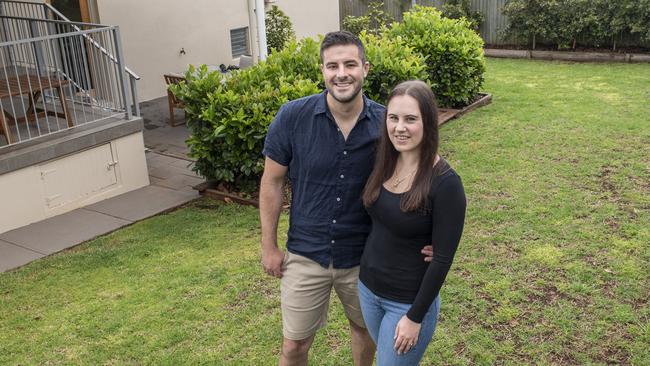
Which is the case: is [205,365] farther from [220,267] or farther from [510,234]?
[510,234]

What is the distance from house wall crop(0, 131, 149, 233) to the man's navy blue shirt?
3.78 metres

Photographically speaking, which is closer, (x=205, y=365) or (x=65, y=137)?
(x=205, y=365)

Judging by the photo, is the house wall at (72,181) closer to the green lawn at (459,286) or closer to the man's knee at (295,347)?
the green lawn at (459,286)

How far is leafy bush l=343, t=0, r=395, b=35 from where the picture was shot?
1561 cm

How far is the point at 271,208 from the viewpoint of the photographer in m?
2.99

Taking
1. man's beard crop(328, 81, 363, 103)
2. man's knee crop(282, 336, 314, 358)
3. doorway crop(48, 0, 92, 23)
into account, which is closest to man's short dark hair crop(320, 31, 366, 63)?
man's beard crop(328, 81, 363, 103)

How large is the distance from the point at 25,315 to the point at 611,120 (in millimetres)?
7342

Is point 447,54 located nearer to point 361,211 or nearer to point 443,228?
point 361,211

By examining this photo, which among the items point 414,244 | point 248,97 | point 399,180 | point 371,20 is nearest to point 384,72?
point 248,97

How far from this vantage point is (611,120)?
856 cm

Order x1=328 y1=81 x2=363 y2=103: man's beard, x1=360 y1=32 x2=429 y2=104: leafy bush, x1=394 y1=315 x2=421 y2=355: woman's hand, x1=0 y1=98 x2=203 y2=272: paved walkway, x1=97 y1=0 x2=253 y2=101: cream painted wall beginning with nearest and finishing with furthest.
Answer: x1=394 y1=315 x2=421 y2=355: woman's hand
x1=328 y1=81 x2=363 y2=103: man's beard
x1=0 y1=98 x2=203 y2=272: paved walkway
x1=360 y1=32 x2=429 y2=104: leafy bush
x1=97 y1=0 x2=253 y2=101: cream painted wall

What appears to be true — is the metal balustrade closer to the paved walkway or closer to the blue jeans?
the paved walkway

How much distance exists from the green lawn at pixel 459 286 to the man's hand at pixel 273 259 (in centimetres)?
93

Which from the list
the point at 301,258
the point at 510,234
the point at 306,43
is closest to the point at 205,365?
the point at 301,258
